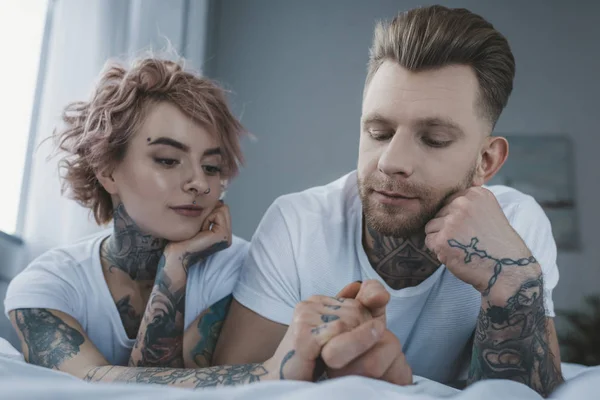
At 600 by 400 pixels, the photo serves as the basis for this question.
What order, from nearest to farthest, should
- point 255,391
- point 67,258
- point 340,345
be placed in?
point 255,391 < point 340,345 < point 67,258

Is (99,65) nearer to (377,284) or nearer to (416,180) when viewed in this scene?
(416,180)

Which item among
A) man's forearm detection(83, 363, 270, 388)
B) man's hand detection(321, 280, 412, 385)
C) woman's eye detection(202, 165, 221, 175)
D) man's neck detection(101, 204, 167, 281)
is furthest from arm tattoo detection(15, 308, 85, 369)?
man's hand detection(321, 280, 412, 385)

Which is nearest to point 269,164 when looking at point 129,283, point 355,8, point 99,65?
point 355,8

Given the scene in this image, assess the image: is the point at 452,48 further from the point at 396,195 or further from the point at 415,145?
the point at 396,195

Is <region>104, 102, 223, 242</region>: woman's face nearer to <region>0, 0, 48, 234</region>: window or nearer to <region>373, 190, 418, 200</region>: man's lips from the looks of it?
<region>373, 190, 418, 200</region>: man's lips

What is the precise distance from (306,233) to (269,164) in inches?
84.5

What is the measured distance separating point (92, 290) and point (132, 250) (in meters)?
0.13

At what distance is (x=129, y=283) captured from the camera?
1.50 m

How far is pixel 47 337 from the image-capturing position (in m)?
1.24

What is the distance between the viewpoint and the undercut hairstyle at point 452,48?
1.32 meters

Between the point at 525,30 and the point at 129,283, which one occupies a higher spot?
the point at 525,30

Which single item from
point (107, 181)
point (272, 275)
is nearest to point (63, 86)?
point (107, 181)

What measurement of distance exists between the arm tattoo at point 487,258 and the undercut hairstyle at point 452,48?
1.13 ft

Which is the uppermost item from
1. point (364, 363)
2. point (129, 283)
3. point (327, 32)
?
point (327, 32)
